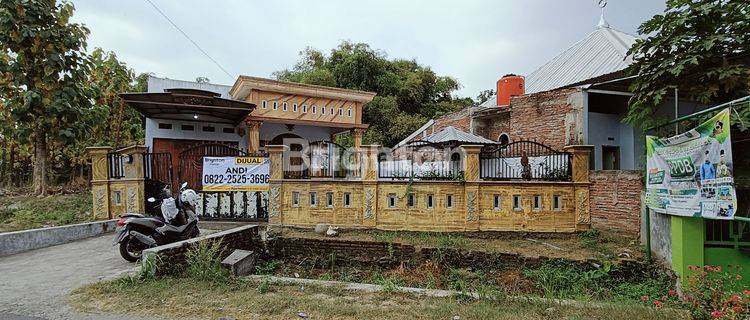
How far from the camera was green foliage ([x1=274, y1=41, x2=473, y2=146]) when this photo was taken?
25.1 metres

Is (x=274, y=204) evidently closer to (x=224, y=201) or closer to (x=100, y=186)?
(x=224, y=201)

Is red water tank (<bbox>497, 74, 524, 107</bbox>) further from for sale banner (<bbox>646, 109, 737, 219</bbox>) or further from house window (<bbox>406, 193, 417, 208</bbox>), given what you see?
for sale banner (<bbox>646, 109, 737, 219</bbox>)

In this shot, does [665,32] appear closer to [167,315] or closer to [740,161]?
[740,161]

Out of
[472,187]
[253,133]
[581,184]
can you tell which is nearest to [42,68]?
[253,133]

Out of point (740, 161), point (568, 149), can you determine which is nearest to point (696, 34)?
point (740, 161)

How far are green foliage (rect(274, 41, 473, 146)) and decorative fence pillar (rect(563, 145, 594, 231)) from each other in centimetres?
1486

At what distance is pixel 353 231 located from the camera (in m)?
9.45

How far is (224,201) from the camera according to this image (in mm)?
9898

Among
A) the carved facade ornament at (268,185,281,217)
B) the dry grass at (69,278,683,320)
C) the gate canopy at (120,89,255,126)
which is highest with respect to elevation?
the gate canopy at (120,89,255,126)

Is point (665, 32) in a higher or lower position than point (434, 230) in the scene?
higher

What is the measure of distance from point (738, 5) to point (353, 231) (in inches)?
351

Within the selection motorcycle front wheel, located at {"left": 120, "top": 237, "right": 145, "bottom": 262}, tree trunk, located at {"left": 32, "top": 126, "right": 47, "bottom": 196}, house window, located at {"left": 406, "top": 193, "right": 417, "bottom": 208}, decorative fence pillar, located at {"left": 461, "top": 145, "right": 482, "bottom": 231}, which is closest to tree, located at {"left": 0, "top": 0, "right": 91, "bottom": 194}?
tree trunk, located at {"left": 32, "top": 126, "right": 47, "bottom": 196}

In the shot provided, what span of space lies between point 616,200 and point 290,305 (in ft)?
26.4

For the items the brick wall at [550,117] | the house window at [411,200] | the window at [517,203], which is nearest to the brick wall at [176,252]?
the house window at [411,200]
